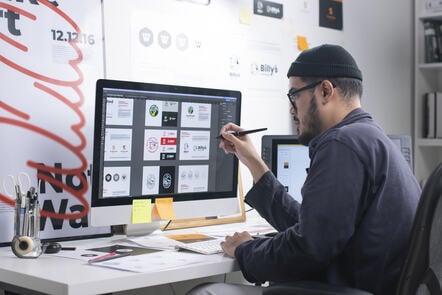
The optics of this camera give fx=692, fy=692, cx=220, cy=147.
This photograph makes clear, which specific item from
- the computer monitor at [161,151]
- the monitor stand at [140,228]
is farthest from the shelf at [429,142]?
the monitor stand at [140,228]

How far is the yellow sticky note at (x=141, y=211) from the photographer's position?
228cm

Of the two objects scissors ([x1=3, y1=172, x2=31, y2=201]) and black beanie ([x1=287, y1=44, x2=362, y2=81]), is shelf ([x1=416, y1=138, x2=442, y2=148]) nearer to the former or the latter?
black beanie ([x1=287, y1=44, x2=362, y2=81])

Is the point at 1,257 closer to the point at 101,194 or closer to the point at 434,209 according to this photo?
the point at 101,194

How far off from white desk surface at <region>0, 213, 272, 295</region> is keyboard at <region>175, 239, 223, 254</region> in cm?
3

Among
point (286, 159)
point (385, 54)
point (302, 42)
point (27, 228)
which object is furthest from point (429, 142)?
point (27, 228)

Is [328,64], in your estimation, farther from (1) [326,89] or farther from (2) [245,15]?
(2) [245,15]

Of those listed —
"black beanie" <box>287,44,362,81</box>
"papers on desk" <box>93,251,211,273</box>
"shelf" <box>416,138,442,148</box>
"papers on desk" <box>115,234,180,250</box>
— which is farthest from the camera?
"shelf" <box>416,138,442,148</box>

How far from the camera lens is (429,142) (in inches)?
163

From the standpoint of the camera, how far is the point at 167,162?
7.82ft

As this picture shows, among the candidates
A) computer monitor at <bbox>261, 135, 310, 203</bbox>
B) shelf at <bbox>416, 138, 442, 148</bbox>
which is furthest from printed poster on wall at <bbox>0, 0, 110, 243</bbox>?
shelf at <bbox>416, 138, 442, 148</bbox>

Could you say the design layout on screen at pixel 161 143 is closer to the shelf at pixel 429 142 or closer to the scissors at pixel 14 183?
the scissors at pixel 14 183

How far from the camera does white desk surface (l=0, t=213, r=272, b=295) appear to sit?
165 cm

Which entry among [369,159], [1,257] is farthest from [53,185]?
[369,159]

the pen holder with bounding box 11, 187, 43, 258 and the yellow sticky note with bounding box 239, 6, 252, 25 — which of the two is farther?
the yellow sticky note with bounding box 239, 6, 252, 25
